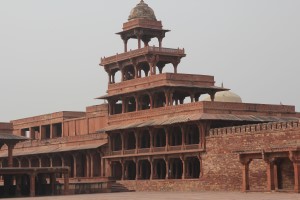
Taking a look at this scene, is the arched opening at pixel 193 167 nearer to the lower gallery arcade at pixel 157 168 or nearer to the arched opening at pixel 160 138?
the lower gallery arcade at pixel 157 168

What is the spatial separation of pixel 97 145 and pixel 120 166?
307cm

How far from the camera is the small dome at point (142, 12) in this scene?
234 ft

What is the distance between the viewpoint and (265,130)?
51125 mm

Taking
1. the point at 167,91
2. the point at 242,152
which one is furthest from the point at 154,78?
the point at 242,152

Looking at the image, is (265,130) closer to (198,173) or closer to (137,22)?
(198,173)

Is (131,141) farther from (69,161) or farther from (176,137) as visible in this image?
(69,161)

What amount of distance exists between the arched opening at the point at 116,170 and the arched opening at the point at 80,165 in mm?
6689

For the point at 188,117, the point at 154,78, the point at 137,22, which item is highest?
the point at 137,22

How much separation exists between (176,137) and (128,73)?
1135cm

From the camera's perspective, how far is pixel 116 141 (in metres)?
71.1

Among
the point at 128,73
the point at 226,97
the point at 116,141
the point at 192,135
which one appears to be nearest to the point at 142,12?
the point at 128,73

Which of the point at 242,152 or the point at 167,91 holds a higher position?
the point at 167,91

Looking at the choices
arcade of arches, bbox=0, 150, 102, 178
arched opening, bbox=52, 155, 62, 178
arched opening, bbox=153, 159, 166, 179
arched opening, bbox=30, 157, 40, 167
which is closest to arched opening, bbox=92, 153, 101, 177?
arcade of arches, bbox=0, 150, 102, 178

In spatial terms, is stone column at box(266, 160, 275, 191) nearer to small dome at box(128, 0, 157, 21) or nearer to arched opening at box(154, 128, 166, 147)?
arched opening at box(154, 128, 166, 147)
